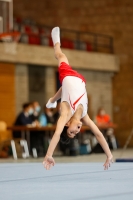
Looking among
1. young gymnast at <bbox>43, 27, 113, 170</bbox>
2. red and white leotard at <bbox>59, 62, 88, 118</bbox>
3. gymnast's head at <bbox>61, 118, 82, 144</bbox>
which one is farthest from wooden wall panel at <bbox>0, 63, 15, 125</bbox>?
gymnast's head at <bbox>61, 118, 82, 144</bbox>

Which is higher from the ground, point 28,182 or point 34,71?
point 34,71

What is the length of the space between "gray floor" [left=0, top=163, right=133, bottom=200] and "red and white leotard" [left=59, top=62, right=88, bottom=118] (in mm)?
1080

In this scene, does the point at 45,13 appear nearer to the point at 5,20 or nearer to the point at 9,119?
the point at 9,119

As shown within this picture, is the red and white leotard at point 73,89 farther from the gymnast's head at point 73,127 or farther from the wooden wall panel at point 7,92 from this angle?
the wooden wall panel at point 7,92

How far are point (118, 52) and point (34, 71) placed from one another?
4.52m

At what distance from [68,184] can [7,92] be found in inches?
548

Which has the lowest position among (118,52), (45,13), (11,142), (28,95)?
(11,142)

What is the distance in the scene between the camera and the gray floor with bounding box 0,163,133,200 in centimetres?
→ 675

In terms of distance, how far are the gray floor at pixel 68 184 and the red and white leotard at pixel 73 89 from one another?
1080 millimetres

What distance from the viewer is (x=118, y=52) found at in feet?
85.1

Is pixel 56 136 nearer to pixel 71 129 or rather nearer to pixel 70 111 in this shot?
pixel 71 129

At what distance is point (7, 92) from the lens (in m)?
21.8

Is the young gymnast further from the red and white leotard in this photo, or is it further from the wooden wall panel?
the wooden wall panel

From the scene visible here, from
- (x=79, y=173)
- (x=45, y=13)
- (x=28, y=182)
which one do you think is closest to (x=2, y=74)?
(x=45, y=13)
